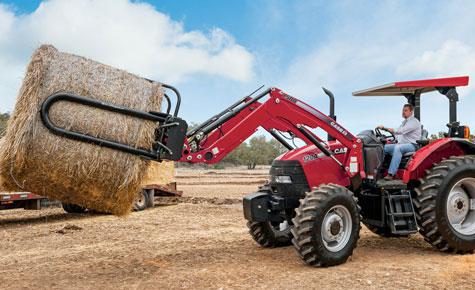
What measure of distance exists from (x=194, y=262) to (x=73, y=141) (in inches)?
103

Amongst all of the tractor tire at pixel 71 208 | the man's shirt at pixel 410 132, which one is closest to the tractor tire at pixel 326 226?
the man's shirt at pixel 410 132

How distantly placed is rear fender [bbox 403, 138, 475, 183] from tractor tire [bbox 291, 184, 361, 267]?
4.23ft

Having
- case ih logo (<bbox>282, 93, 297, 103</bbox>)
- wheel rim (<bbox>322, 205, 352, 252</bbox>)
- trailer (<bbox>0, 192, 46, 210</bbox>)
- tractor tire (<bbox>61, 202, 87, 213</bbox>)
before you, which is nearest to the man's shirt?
wheel rim (<bbox>322, 205, 352, 252</bbox>)

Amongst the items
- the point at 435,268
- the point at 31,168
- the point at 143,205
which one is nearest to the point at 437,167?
the point at 435,268

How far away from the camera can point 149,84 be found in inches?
257

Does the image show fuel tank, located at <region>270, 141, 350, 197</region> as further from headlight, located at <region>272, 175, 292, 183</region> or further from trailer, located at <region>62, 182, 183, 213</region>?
trailer, located at <region>62, 182, 183, 213</region>

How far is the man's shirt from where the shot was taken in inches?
326

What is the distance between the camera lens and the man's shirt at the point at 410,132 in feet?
27.1

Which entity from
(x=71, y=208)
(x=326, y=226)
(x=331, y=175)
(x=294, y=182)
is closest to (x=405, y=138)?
(x=331, y=175)

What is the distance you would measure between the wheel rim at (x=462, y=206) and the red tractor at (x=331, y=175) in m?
0.02

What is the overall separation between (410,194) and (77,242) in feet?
20.3

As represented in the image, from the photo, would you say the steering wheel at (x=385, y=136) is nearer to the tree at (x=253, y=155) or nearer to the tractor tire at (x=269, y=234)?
the tractor tire at (x=269, y=234)

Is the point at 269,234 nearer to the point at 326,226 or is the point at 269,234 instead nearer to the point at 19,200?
the point at 326,226

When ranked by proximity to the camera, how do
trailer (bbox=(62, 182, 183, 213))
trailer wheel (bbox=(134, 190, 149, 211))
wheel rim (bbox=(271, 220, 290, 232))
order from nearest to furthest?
wheel rim (bbox=(271, 220, 290, 232)), trailer (bbox=(62, 182, 183, 213)), trailer wheel (bbox=(134, 190, 149, 211))
